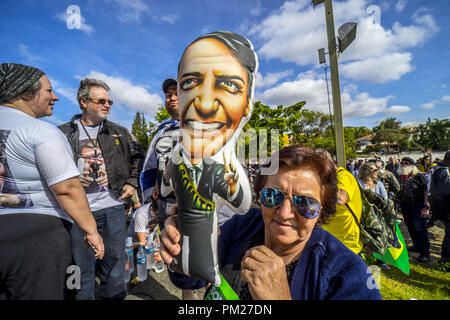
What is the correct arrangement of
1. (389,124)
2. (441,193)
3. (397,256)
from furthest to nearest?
1. (389,124)
2. (441,193)
3. (397,256)

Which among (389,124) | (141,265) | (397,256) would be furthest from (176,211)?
(389,124)

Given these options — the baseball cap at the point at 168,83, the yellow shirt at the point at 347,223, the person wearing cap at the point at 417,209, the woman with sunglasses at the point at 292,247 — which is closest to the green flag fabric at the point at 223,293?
the woman with sunglasses at the point at 292,247

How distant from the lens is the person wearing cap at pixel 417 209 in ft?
13.6

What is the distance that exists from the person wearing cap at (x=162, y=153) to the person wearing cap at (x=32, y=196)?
0.46 meters

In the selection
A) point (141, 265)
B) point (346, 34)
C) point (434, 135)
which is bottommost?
point (141, 265)

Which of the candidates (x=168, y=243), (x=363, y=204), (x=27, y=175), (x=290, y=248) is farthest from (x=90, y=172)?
(x=363, y=204)

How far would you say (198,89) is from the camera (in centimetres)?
80

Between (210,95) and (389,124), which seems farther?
(389,124)

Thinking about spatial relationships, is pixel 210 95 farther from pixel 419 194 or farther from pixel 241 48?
pixel 419 194

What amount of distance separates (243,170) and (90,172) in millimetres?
1824

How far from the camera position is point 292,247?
1.12 metres

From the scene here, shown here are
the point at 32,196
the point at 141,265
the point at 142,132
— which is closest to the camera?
the point at 32,196

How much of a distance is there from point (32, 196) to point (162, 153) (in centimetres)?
83
